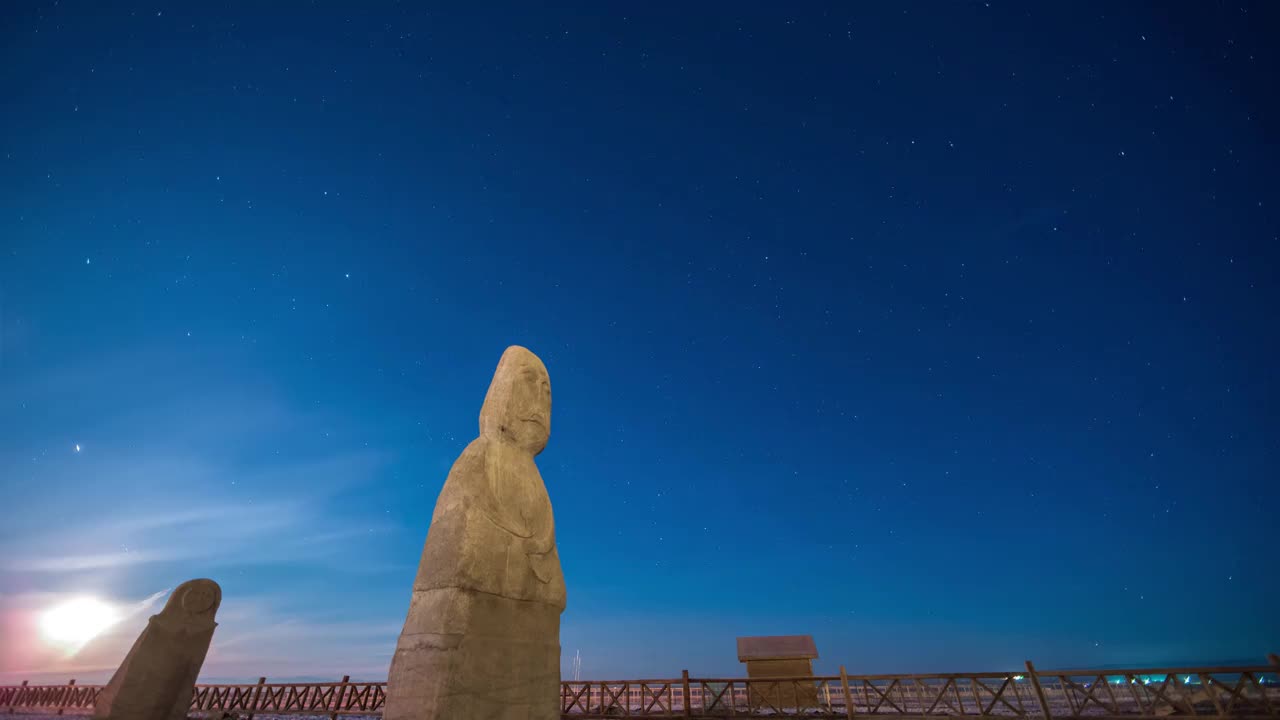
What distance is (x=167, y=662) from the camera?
10.0 meters

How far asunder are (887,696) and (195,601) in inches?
724

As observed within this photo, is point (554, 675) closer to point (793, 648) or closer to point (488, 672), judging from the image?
point (488, 672)

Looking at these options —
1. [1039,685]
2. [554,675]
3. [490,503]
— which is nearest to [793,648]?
[1039,685]

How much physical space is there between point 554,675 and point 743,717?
13255 mm

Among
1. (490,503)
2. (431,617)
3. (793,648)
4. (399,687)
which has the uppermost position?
(793,648)

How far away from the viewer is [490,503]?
6074 millimetres

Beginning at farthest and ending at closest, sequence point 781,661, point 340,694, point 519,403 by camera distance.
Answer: point 781,661 < point 340,694 < point 519,403

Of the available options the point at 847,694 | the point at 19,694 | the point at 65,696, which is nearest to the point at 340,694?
the point at 847,694

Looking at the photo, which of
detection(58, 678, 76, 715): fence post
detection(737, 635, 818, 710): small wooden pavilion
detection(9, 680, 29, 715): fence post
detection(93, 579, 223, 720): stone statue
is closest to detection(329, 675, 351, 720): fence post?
detection(93, 579, 223, 720): stone statue

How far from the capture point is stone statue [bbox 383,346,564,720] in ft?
16.9

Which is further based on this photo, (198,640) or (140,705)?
(198,640)

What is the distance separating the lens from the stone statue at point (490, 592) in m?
5.14

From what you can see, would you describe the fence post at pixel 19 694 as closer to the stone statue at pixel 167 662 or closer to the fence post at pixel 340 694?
the fence post at pixel 340 694

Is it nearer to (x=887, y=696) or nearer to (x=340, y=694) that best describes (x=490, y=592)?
(x=887, y=696)
